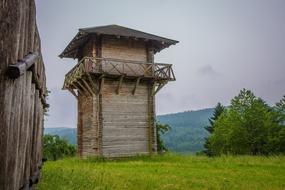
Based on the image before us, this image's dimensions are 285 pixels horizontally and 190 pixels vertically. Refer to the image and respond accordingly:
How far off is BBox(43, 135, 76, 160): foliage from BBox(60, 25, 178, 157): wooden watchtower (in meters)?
15.2

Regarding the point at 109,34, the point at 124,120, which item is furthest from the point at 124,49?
the point at 124,120

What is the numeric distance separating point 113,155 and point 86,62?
687cm

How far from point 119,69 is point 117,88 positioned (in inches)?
57.8

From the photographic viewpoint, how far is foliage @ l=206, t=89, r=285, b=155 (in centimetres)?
5547

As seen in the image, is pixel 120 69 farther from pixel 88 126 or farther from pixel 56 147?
pixel 56 147

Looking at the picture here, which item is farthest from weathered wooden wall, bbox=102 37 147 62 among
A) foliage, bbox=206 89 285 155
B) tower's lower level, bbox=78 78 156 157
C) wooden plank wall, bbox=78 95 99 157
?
foliage, bbox=206 89 285 155

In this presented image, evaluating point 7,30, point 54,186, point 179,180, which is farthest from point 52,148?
point 7,30

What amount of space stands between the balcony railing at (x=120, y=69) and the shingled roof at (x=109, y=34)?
1.94m

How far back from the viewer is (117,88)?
26156mm

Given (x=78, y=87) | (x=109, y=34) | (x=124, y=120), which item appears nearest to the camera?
(x=109, y=34)

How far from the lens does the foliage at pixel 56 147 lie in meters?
42.5

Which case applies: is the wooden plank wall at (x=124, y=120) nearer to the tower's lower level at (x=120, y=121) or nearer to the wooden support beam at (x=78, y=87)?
the tower's lower level at (x=120, y=121)

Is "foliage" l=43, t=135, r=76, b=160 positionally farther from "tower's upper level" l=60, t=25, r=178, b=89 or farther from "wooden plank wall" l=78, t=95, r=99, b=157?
"tower's upper level" l=60, t=25, r=178, b=89

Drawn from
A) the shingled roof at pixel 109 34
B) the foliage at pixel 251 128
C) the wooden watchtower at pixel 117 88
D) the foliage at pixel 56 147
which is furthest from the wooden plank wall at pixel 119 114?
the foliage at pixel 251 128
